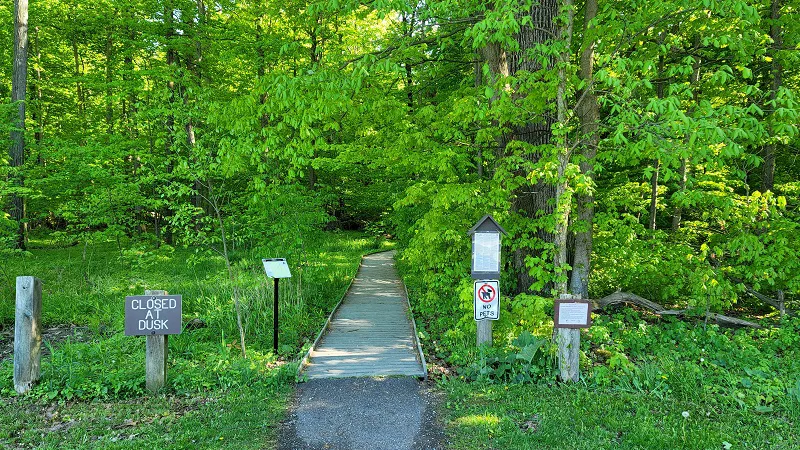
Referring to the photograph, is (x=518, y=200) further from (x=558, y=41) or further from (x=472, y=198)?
(x=558, y=41)

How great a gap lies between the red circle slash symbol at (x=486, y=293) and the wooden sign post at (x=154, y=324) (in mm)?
3594

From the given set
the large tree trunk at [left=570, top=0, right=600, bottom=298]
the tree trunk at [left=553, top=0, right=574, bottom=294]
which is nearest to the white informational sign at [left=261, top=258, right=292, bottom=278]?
the tree trunk at [left=553, top=0, right=574, bottom=294]

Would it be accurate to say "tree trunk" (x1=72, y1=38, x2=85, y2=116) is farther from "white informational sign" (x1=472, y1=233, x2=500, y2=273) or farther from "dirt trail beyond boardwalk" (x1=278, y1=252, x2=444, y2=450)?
"white informational sign" (x1=472, y1=233, x2=500, y2=273)

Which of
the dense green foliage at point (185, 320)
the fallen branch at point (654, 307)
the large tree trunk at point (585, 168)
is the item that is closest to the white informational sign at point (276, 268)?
the dense green foliage at point (185, 320)

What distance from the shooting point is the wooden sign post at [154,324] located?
477 cm

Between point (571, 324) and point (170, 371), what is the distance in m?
4.74

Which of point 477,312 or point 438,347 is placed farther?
point 438,347

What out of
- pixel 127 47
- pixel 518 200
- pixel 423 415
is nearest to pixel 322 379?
pixel 423 415

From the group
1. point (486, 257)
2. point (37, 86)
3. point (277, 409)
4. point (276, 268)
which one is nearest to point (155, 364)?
point (277, 409)

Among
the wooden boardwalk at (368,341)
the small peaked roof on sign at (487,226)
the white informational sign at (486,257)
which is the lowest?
the wooden boardwalk at (368,341)

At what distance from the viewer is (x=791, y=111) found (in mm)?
4168

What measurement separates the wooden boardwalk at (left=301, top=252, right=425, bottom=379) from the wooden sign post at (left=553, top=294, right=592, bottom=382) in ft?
5.59

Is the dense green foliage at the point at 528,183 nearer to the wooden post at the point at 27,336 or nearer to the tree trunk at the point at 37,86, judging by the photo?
the wooden post at the point at 27,336

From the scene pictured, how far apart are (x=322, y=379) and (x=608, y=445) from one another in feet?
10.1
